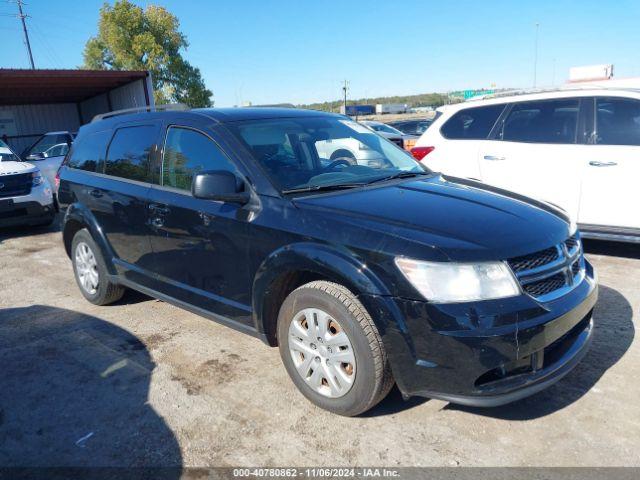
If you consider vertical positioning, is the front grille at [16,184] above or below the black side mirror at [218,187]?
below

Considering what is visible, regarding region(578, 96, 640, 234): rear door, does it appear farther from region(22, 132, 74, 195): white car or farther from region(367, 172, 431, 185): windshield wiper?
region(22, 132, 74, 195): white car

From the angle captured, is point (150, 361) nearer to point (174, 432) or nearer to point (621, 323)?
point (174, 432)

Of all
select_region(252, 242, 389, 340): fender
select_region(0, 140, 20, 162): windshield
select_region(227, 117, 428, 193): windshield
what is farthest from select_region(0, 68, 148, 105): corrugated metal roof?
select_region(252, 242, 389, 340): fender

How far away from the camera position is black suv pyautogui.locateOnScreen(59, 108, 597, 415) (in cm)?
246

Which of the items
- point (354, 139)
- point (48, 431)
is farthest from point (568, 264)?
point (48, 431)

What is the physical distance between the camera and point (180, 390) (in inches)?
130

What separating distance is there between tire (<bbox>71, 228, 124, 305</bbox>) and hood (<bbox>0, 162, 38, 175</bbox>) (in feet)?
14.2

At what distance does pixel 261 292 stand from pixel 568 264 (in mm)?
1755

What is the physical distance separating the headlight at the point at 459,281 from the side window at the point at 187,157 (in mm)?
1541

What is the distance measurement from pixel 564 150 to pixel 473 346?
398 cm

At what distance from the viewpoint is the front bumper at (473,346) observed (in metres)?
2.40

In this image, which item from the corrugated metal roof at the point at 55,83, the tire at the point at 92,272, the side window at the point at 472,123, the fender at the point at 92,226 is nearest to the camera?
the fender at the point at 92,226

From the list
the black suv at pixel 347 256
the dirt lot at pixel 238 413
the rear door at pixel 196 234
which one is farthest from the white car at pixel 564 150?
the rear door at pixel 196 234

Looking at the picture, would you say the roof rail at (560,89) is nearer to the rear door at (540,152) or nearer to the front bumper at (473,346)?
the rear door at (540,152)
